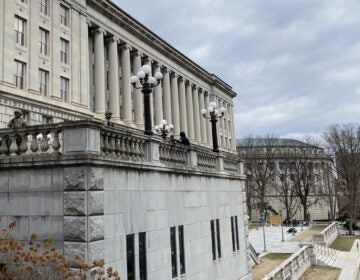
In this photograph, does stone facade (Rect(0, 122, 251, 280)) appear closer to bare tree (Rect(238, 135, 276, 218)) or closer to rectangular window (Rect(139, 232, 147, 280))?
rectangular window (Rect(139, 232, 147, 280))

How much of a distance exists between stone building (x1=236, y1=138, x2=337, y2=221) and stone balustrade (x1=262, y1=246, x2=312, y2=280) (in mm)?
38409

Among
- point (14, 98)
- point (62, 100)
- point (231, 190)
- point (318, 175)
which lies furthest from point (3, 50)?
point (318, 175)

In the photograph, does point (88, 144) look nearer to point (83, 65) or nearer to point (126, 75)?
point (83, 65)

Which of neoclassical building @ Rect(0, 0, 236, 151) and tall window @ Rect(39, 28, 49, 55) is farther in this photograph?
tall window @ Rect(39, 28, 49, 55)

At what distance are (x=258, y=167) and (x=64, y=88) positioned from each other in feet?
165

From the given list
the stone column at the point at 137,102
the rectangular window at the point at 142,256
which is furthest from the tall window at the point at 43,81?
the rectangular window at the point at 142,256

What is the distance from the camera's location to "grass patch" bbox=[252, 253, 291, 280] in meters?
28.5

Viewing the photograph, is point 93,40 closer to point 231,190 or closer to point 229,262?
point 231,190

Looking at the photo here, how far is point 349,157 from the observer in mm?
62812

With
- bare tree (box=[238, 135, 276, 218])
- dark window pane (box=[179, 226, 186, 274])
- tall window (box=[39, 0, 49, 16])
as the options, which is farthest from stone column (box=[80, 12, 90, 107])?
bare tree (box=[238, 135, 276, 218])

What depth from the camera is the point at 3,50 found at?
28.5 m

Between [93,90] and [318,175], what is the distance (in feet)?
180

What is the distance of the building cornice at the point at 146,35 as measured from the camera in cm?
4228

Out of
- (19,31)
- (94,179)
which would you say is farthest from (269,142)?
(94,179)
